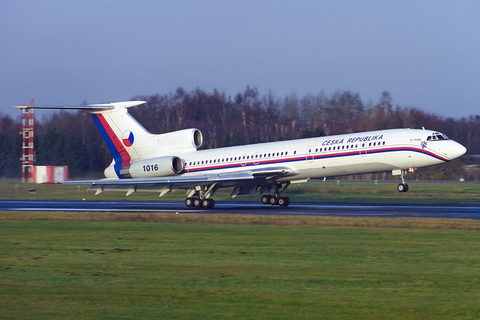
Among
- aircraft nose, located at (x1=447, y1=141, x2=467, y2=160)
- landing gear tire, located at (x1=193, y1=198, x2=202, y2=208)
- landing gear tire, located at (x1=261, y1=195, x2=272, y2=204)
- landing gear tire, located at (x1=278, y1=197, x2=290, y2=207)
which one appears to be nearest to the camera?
aircraft nose, located at (x1=447, y1=141, x2=467, y2=160)

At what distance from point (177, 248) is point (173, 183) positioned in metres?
14.6

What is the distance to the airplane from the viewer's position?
25984 millimetres

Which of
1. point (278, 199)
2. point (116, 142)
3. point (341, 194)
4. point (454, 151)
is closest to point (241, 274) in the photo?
point (454, 151)

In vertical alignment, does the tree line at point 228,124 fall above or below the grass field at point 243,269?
above

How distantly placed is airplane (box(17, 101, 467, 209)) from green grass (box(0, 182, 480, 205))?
337 cm

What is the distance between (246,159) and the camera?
29516mm

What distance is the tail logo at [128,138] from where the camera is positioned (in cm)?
3247

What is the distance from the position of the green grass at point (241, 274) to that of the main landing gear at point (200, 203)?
1220 cm

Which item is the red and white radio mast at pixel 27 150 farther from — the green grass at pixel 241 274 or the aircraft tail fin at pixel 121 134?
the green grass at pixel 241 274

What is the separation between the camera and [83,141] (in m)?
51.9

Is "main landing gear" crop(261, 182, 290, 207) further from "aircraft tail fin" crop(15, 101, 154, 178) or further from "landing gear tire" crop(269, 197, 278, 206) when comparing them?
"aircraft tail fin" crop(15, 101, 154, 178)

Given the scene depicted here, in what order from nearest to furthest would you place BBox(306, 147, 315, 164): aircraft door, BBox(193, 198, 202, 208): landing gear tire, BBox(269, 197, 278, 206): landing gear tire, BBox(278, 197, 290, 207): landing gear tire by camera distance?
BBox(306, 147, 315, 164): aircraft door, BBox(193, 198, 202, 208): landing gear tire, BBox(278, 197, 290, 207): landing gear tire, BBox(269, 197, 278, 206): landing gear tire

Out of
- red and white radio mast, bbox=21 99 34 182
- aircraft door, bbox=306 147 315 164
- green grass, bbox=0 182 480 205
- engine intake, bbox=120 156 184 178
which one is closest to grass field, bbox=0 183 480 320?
aircraft door, bbox=306 147 315 164

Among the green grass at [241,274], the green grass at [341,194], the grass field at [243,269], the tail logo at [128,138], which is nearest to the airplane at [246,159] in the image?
the tail logo at [128,138]
